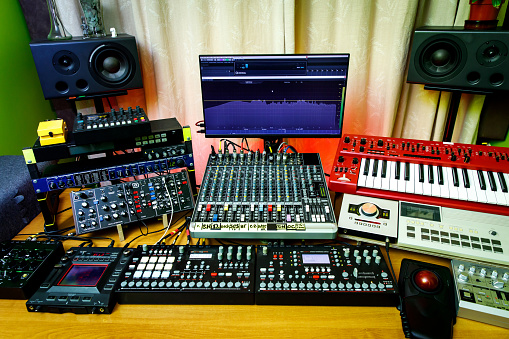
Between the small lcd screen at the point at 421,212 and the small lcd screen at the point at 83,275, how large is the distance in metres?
0.96

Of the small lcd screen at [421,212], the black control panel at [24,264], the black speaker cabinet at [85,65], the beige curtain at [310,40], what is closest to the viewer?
the black control panel at [24,264]

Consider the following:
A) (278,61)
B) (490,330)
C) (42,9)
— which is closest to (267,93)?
(278,61)

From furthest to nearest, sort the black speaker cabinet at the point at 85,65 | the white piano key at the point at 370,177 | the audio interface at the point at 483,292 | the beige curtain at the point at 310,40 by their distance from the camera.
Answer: the beige curtain at the point at 310,40
the black speaker cabinet at the point at 85,65
the white piano key at the point at 370,177
the audio interface at the point at 483,292

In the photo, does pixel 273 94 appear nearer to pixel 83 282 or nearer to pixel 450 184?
pixel 450 184

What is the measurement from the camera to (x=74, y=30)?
1.54 m

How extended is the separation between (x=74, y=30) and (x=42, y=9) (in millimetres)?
230

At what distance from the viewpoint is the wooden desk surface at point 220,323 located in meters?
0.90

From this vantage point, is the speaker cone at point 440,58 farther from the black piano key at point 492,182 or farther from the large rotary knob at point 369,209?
the large rotary knob at point 369,209

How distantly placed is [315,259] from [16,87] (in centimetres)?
158

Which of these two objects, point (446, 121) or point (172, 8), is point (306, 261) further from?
point (172, 8)

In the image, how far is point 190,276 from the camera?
1007 mm

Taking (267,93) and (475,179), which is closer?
(475,179)

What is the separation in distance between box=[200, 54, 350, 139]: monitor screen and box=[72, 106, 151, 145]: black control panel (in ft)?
0.89

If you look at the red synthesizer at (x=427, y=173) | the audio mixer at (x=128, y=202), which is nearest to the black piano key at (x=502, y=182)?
the red synthesizer at (x=427, y=173)
